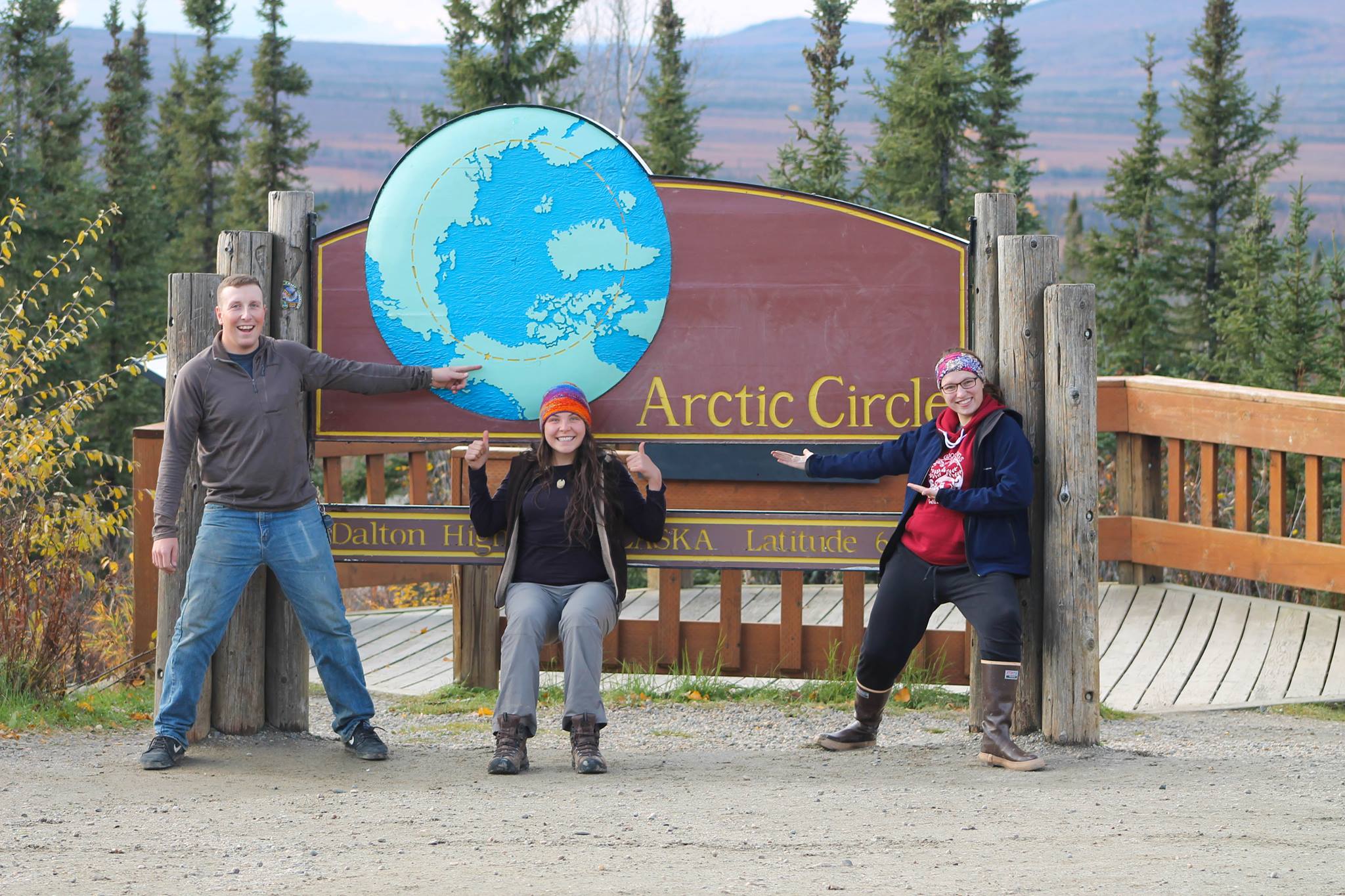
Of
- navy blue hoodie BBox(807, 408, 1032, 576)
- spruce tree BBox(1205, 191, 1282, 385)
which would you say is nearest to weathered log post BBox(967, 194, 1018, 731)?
navy blue hoodie BBox(807, 408, 1032, 576)

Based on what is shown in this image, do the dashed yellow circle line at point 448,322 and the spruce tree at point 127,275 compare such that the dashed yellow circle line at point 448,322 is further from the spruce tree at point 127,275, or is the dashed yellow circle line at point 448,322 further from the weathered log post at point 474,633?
the spruce tree at point 127,275

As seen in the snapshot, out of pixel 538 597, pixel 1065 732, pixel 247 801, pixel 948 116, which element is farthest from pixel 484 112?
pixel 948 116

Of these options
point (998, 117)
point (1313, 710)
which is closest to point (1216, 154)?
point (998, 117)

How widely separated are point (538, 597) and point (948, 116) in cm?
1431

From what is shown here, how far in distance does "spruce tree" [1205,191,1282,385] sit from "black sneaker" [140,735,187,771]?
39.0ft

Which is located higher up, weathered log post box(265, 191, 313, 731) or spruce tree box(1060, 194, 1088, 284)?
spruce tree box(1060, 194, 1088, 284)

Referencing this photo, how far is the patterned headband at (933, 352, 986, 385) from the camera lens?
4914mm

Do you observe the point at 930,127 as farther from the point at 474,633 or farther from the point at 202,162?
the point at 202,162

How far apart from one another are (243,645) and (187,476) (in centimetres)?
67

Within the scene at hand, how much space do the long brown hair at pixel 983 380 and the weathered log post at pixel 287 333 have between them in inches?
93.2

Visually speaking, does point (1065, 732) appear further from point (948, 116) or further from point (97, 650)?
point (948, 116)

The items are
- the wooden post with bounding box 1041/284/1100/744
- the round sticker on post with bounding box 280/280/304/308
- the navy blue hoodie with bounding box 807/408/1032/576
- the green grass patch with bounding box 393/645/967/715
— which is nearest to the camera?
the navy blue hoodie with bounding box 807/408/1032/576

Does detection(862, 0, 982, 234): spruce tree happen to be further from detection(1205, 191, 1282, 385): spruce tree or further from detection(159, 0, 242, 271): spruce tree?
detection(159, 0, 242, 271): spruce tree

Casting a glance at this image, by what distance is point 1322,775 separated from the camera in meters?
4.83
